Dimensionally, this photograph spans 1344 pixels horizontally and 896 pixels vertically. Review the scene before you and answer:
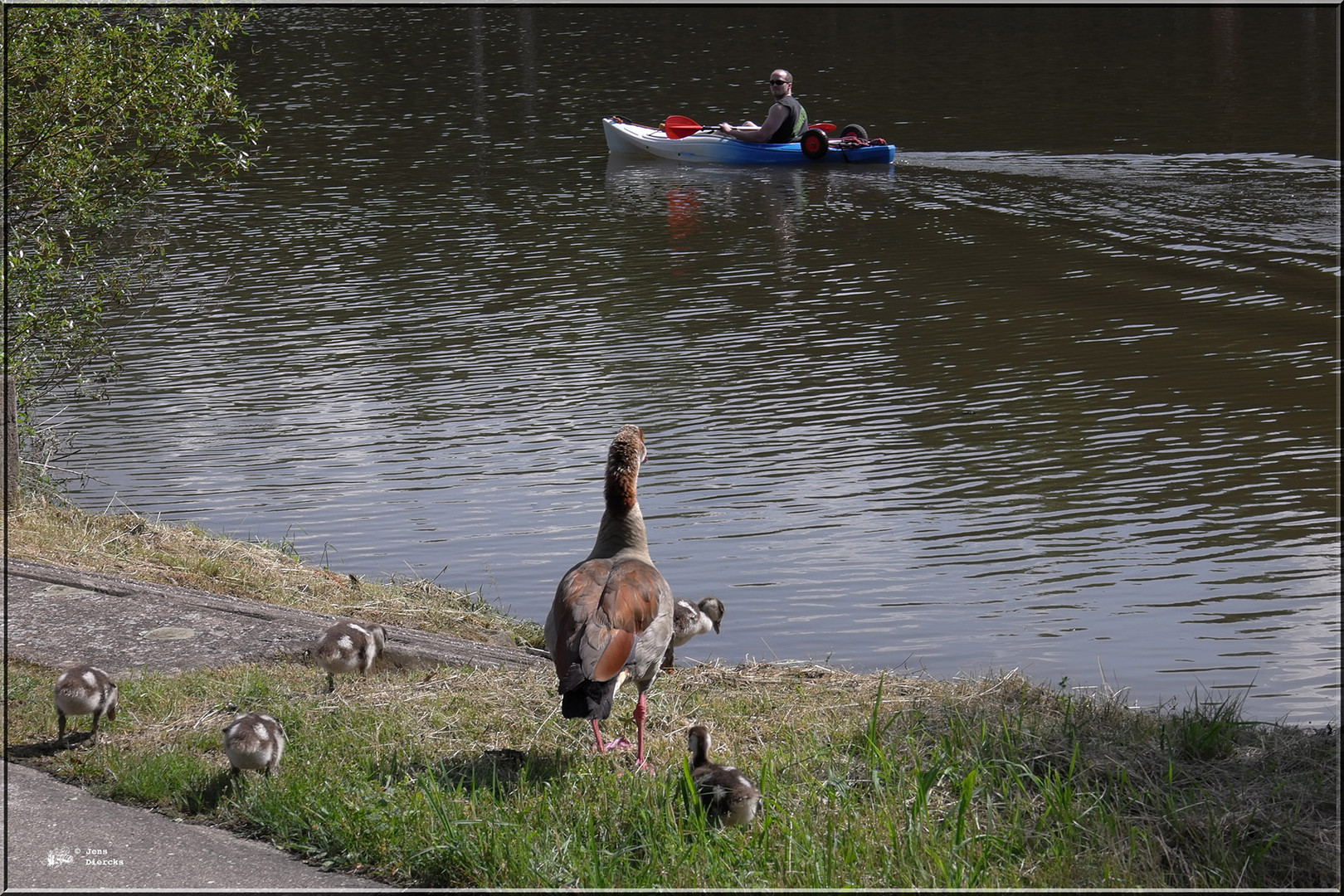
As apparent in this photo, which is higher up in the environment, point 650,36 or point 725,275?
point 650,36

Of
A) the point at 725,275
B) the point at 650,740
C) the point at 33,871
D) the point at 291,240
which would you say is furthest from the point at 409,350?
the point at 33,871

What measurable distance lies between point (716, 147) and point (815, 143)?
253 cm

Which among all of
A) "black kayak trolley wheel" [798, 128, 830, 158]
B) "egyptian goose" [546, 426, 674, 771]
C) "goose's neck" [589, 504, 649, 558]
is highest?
"black kayak trolley wheel" [798, 128, 830, 158]

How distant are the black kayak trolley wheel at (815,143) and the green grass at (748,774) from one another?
2248cm

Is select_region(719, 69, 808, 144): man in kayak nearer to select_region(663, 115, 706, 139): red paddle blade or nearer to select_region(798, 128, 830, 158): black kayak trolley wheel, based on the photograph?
select_region(798, 128, 830, 158): black kayak trolley wheel

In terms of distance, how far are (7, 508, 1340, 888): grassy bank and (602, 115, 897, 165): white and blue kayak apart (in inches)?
877

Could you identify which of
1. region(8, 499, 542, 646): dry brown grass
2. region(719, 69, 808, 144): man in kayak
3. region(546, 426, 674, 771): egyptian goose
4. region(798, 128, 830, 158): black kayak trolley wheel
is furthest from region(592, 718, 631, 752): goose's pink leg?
region(719, 69, 808, 144): man in kayak

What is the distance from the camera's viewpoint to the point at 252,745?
17.5 feet

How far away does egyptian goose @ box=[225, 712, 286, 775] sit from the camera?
5.32m

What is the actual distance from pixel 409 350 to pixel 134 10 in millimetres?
6023

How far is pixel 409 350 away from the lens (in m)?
16.8

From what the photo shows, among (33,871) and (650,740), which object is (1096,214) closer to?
(650,740)

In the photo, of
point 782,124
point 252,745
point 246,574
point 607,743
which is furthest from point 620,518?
point 782,124

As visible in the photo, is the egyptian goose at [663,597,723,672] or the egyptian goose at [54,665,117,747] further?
the egyptian goose at [663,597,723,672]
